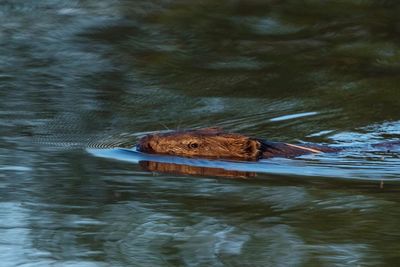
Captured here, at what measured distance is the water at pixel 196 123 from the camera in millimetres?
5387

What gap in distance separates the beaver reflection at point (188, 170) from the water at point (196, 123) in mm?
87

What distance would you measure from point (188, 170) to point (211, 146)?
1.04 feet

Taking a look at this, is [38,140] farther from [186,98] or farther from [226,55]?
[226,55]

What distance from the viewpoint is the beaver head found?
710 centimetres

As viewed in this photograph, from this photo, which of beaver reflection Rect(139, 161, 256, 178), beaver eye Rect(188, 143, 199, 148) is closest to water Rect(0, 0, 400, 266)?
beaver reflection Rect(139, 161, 256, 178)

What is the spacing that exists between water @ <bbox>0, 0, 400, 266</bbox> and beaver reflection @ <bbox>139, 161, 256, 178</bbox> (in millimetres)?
87

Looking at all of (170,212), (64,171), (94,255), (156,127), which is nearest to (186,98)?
(156,127)

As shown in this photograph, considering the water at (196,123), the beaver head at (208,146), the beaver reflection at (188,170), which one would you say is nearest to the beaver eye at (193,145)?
the beaver head at (208,146)

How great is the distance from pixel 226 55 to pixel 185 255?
5.46m

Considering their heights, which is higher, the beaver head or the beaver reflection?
the beaver head

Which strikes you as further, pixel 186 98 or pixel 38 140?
pixel 186 98

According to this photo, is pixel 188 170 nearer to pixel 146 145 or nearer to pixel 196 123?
pixel 146 145

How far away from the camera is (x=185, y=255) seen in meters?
5.15

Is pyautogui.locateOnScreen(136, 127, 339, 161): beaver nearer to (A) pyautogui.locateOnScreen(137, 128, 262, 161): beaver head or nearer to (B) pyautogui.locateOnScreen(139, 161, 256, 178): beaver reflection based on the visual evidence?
(A) pyautogui.locateOnScreen(137, 128, 262, 161): beaver head
